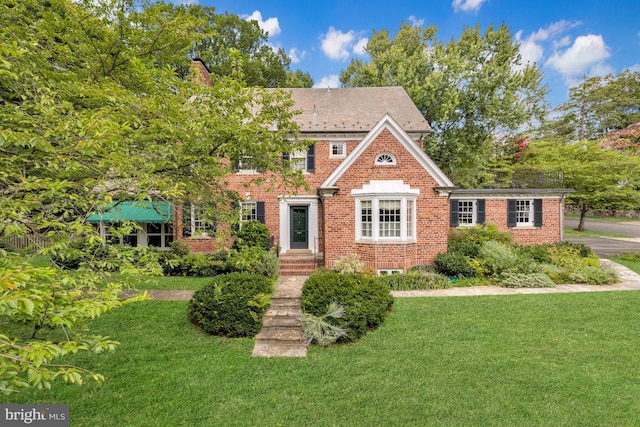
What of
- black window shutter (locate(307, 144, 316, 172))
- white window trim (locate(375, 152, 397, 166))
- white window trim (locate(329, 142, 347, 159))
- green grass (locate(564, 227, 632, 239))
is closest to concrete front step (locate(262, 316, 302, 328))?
white window trim (locate(375, 152, 397, 166))

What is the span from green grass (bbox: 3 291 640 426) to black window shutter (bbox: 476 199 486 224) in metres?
7.90

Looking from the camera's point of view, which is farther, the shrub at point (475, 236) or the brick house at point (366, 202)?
the shrub at point (475, 236)

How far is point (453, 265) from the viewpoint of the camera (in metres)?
12.9

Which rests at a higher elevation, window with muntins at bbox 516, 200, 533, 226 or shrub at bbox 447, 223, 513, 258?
window with muntins at bbox 516, 200, 533, 226

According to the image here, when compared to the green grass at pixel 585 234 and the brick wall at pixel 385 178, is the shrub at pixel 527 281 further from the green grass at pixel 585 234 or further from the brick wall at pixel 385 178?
the green grass at pixel 585 234

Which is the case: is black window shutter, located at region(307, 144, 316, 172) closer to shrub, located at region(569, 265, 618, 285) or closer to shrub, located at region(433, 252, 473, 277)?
shrub, located at region(433, 252, 473, 277)

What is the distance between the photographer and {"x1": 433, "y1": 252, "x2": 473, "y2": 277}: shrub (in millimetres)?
12883

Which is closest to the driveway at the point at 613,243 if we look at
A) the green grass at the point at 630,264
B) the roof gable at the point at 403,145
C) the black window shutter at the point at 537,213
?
the green grass at the point at 630,264

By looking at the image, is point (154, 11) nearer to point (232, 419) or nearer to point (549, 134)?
point (232, 419)

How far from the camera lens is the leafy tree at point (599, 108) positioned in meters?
41.0

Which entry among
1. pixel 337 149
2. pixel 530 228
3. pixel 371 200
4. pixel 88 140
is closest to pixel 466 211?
pixel 530 228

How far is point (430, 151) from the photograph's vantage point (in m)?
24.8

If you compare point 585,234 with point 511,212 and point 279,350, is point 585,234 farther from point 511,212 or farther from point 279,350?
point 279,350

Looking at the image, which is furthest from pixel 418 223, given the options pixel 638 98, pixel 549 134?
pixel 638 98
